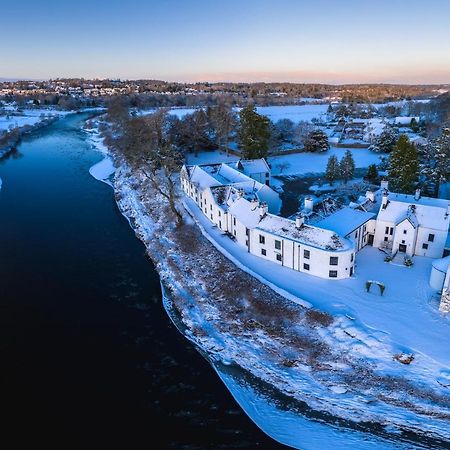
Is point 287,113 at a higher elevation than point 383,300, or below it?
higher

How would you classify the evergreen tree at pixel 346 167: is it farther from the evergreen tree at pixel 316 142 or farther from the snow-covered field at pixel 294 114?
the snow-covered field at pixel 294 114

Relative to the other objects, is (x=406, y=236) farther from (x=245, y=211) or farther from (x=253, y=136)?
(x=253, y=136)

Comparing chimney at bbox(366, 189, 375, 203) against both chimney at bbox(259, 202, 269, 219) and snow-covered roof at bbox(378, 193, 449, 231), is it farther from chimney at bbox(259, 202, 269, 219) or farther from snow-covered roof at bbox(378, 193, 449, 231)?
chimney at bbox(259, 202, 269, 219)

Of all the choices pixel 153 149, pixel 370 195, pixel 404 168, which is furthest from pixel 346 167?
pixel 153 149

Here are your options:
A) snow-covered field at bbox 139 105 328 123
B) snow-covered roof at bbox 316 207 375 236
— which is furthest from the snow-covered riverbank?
snow-covered field at bbox 139 105 328 123

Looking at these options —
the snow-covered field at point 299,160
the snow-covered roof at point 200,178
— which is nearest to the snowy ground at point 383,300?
the snow-covered roof at point 200,178
